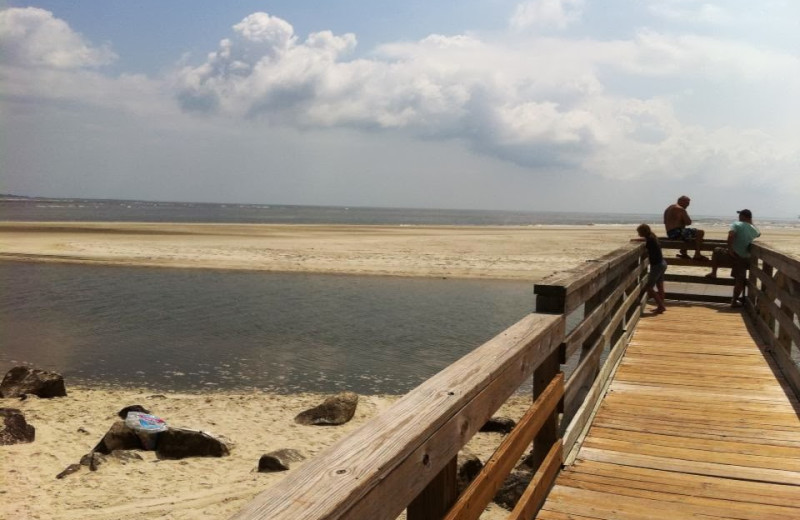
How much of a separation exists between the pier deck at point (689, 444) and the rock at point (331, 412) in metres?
3.48

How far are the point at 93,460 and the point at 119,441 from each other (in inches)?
18.9

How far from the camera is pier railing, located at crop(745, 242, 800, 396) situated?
6.59 meters

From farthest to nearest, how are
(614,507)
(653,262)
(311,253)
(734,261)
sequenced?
1. (311,253)
2. (734,261)
3. (653,262)
4. (614,507)

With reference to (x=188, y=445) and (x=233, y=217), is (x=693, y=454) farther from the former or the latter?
(x=233, y=217)

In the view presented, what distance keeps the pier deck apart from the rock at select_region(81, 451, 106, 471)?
4.97 metres

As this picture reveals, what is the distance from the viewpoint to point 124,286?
21.1 m

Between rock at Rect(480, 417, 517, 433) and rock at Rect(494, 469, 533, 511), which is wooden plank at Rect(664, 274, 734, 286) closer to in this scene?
rock at Rect(480, 417, 517, 433)

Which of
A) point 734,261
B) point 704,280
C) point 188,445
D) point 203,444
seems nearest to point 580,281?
point 203,444

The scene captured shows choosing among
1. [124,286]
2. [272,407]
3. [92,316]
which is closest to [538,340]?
[272,407]

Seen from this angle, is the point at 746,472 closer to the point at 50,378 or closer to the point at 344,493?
the point at 344,493

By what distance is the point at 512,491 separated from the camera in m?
6.27

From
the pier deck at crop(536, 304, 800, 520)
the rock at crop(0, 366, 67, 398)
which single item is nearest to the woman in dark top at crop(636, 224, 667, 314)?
the pier deck at crop(536, 304, 800, 520)

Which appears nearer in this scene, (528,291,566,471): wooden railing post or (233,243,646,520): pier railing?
(233,243,646,520): pier railing

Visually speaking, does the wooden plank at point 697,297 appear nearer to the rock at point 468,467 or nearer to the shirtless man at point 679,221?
the shirtless man at point 679,221
